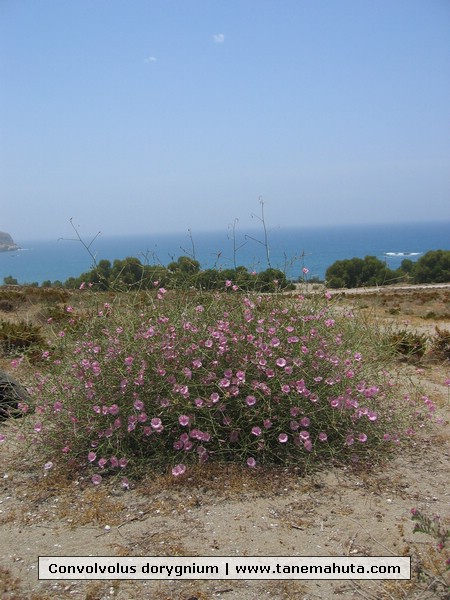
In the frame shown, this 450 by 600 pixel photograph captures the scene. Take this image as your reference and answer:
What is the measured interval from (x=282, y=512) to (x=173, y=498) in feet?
2.25

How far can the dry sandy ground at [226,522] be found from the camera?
2.71 meters

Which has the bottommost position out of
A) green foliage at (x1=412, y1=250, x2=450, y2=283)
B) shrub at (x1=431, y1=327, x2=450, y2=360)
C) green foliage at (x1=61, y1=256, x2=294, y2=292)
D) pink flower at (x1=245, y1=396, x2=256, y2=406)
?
green foliage at (x1=412, y1=250, x2=450, y2=283)

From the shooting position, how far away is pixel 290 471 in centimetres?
388

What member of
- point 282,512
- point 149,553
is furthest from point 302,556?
point 149,553

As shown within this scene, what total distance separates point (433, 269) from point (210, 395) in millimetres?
37948

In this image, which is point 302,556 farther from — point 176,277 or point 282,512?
point 176,277

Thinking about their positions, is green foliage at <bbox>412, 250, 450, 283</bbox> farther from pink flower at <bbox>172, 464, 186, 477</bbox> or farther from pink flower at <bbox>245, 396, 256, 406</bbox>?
pink flower at <bbox>172, 464, 186, 477</bbox>

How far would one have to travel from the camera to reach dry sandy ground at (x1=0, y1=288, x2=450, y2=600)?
2705mm

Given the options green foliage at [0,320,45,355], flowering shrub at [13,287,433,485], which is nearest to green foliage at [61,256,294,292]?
flowering shrub at [13,287,433,485]

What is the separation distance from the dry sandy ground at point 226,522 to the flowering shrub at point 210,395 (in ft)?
0.69
